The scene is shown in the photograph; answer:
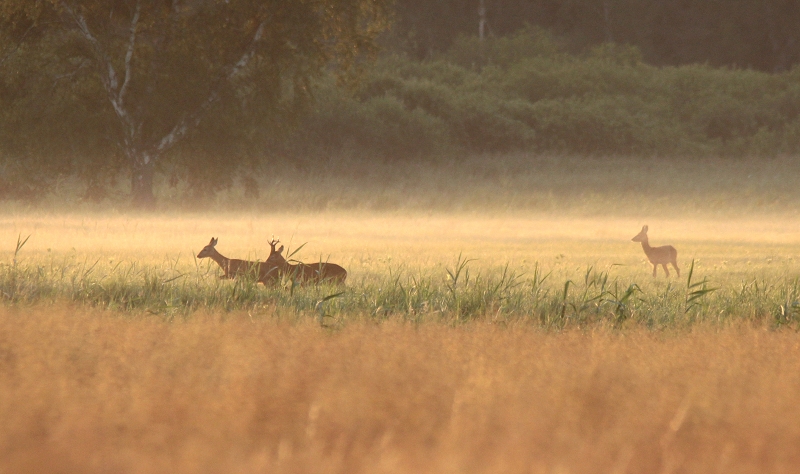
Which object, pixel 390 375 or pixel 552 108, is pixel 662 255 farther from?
pixel 552 108

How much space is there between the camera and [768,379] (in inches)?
191

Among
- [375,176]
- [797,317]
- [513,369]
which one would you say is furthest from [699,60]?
[513,369]

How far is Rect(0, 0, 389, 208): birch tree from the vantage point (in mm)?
20156

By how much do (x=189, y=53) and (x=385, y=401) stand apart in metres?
17.0

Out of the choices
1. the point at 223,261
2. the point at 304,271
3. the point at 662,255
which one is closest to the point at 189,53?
the point at 223,261

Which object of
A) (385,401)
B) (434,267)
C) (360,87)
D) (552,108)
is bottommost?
(385,401)

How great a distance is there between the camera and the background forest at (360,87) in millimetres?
20422

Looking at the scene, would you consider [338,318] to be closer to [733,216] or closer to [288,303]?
[288,303]

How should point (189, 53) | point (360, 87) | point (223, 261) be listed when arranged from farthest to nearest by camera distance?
point (360, 87) → point (189, 53) → point (223, 261)

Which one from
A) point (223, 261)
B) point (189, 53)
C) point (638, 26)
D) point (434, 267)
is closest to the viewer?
point (223, 261)

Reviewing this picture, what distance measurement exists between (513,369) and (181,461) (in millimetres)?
1845

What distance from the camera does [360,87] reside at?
22188mm

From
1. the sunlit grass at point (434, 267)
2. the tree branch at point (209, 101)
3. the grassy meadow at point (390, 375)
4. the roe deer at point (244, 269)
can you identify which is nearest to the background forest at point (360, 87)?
the tree branch at point (209, 101)

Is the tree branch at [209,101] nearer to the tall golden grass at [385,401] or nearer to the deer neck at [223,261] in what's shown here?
the deer neck at [223,261]
